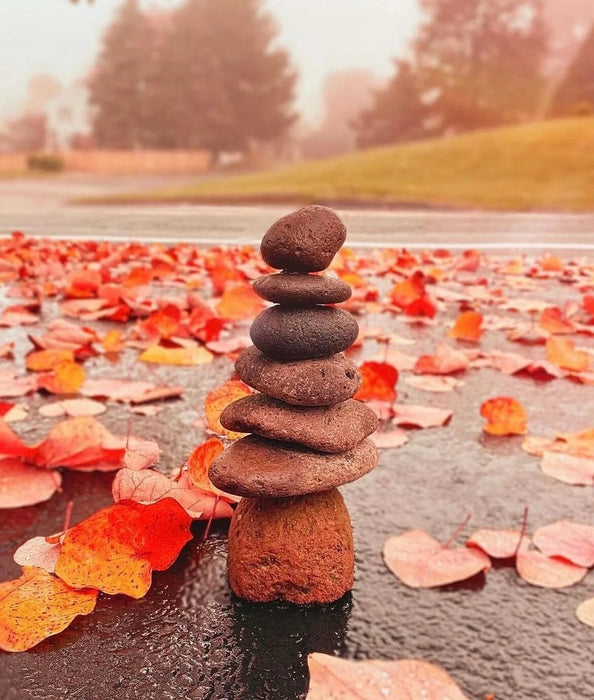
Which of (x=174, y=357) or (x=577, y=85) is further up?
(x=577, y=85)

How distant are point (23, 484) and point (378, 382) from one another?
0.97m

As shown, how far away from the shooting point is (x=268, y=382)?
3.61 ft

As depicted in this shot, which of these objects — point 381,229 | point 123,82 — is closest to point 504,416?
point 381,229

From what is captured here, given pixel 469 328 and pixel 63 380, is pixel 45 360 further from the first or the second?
pixel 469 328

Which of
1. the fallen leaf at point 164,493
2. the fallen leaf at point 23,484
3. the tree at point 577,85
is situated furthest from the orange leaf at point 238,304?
the tree at point 577,85

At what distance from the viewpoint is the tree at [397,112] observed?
1506 inches

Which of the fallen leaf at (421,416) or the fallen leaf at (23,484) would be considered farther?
the fallen leaf at (421,416)

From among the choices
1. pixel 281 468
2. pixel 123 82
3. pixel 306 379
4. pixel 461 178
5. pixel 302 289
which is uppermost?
pixel 123 82

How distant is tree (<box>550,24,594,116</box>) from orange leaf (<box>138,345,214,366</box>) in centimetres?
2944

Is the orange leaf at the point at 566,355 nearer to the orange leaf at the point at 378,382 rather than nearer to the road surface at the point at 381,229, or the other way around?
the orange leaf at the point at 378,382

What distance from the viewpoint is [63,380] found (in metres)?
2.09

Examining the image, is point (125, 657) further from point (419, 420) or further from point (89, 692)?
point (419, 420)

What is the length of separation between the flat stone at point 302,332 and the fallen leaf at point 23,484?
57 cm

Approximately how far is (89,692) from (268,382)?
483mm
